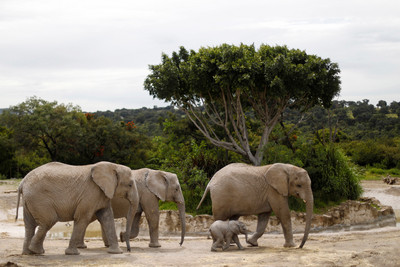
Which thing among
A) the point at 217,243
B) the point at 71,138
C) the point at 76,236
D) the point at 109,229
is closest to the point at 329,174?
the point at 217,243

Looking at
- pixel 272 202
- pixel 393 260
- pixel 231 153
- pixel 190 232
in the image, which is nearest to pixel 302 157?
pixel 231 153

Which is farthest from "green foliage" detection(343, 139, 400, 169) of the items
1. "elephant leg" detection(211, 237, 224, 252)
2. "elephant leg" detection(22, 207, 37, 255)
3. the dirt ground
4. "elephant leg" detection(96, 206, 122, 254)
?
"elephant leg" detection(22, 207, 37, 255)

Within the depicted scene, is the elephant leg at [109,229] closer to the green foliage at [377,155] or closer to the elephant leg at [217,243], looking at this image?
the elephant leg at [217,243]

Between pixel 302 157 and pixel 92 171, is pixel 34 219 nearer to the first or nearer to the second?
pixel 92 171

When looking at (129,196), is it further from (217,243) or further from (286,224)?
(286,224)

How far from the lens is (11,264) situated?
10242mm

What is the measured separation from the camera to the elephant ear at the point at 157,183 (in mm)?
14228

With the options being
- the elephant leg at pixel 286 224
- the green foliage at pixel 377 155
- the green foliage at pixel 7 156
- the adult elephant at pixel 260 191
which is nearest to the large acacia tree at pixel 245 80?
the adult elephant at pixel 260 191

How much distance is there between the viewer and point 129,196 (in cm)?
1288

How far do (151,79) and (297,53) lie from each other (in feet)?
20.7

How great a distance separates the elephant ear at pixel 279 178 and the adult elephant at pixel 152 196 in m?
2.54

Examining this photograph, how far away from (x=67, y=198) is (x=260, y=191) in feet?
16.3

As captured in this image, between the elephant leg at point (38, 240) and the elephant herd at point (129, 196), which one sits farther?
the elephant herd at point (129, 196)

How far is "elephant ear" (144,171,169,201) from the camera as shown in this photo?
14.2 meters
